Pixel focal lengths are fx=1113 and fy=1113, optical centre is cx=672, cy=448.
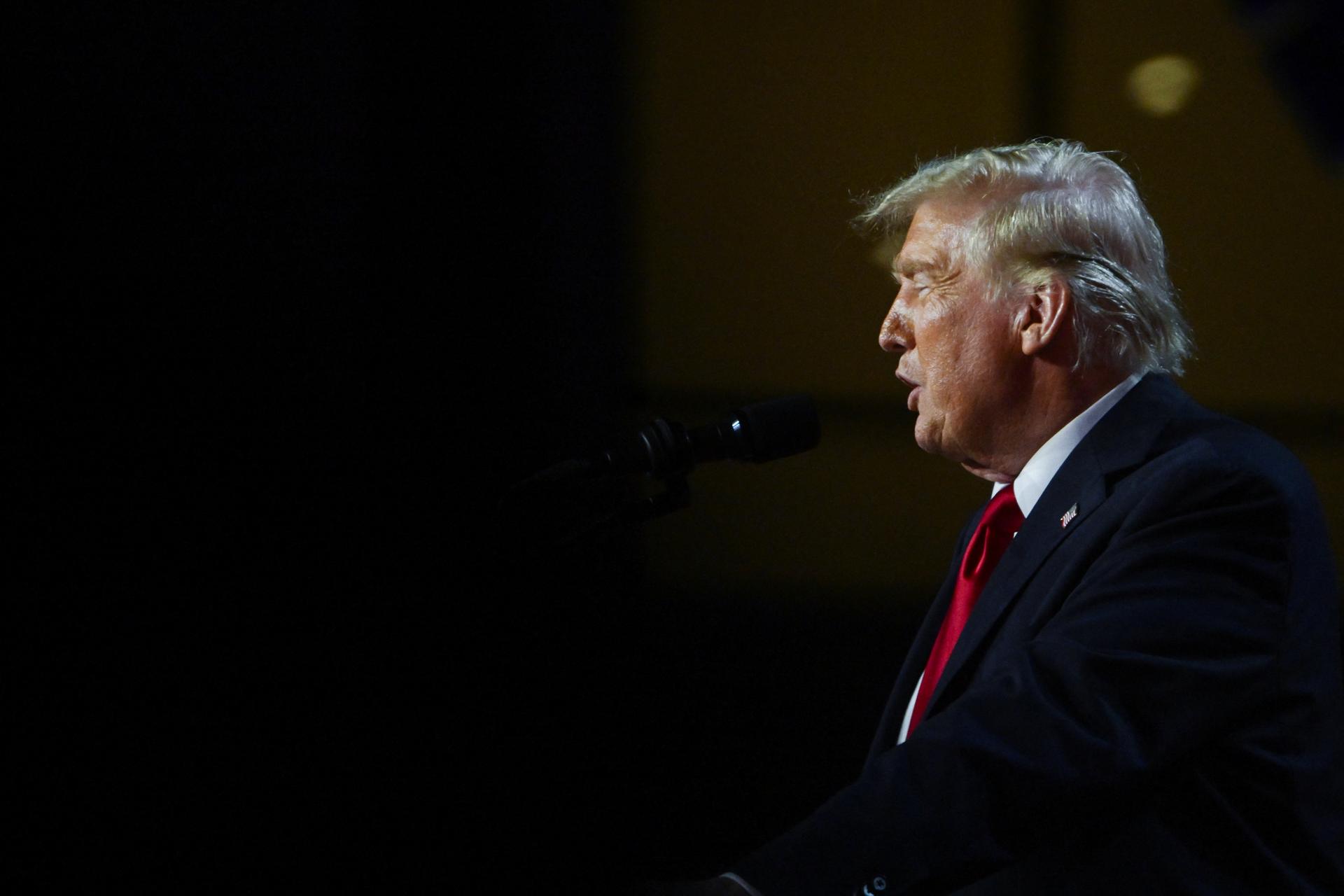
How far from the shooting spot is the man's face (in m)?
1.45

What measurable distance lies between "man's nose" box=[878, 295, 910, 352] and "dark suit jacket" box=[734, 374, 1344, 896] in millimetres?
340

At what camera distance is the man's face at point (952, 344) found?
145 centimetres

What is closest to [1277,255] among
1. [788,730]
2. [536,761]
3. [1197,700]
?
[788,730]

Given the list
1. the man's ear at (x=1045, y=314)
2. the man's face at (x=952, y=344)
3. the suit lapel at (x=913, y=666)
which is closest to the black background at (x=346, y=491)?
the suit lapel at (x=913, y=666)

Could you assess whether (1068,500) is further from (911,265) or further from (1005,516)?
(911,265)

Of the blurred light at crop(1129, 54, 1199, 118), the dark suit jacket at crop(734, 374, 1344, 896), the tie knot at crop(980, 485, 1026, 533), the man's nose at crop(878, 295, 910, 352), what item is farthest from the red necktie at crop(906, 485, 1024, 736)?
the blurred light at crop(1129, 54, 1199, 118)

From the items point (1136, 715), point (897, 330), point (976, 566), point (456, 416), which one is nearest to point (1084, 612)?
point (1136, 715)

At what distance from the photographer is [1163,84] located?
8.07 feet

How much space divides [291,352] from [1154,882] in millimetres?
1501

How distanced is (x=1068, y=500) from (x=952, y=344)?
29 cm

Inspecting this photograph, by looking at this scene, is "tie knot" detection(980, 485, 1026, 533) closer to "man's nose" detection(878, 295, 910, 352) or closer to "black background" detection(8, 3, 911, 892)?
"man's nose" detection(878, 295, 910, 352)

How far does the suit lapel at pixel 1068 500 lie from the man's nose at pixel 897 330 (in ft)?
0.97

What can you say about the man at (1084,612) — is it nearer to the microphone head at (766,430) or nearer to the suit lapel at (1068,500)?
the suit lapel at (1068,500)

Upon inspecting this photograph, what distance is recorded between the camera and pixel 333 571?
186 cm
